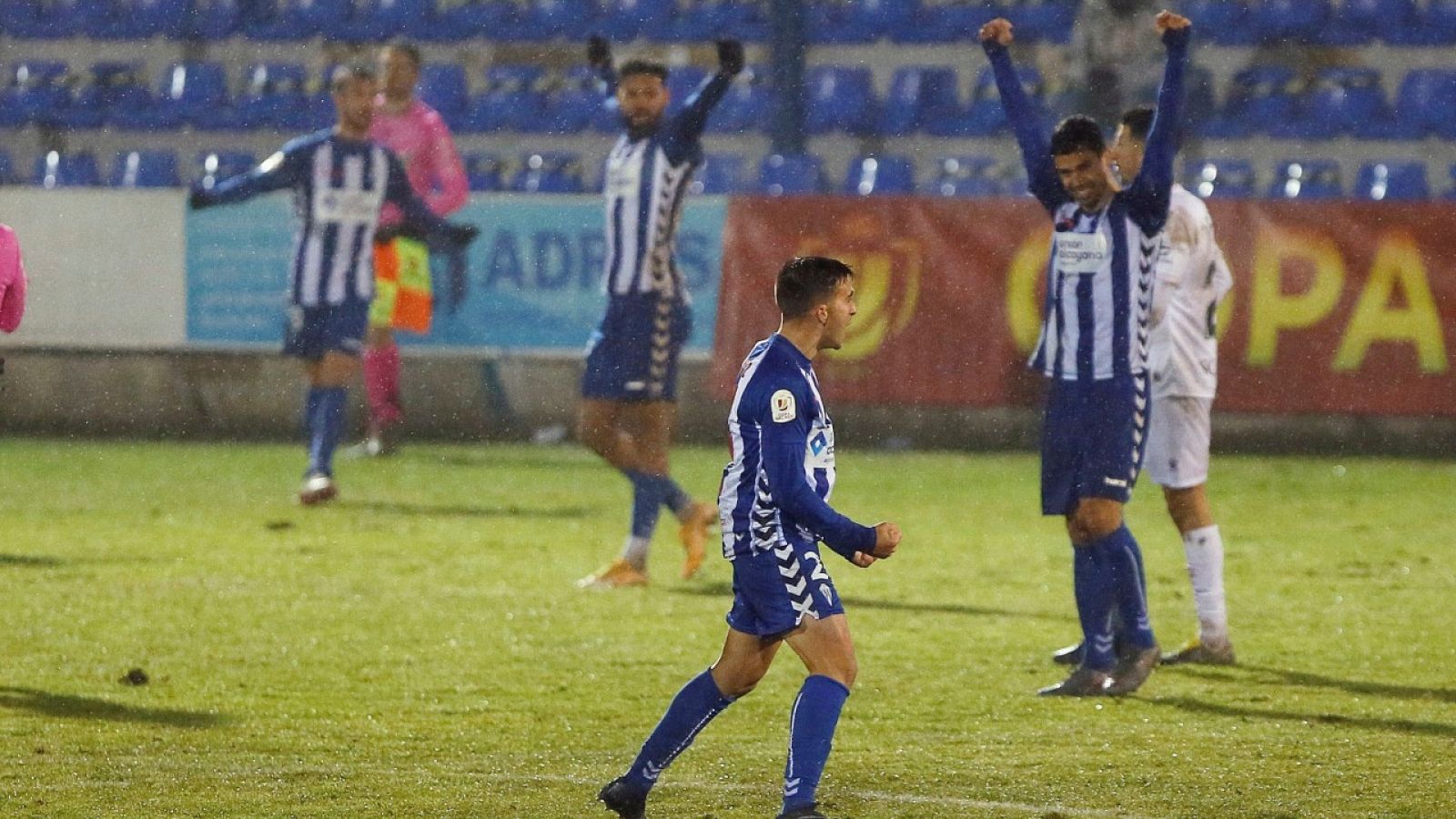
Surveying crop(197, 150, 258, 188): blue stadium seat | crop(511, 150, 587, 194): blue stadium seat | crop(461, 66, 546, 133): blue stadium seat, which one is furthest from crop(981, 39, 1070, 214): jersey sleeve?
crop(461, 66, 546, 133): blue stadium seat

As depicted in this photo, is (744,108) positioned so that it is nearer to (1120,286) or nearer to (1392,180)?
(1392,180)

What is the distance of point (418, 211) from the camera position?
13070 mm

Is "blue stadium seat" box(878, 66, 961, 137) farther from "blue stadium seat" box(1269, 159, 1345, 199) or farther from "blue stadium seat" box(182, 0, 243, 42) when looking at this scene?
"blue stadium seat" box(182, 0, 243, 42)

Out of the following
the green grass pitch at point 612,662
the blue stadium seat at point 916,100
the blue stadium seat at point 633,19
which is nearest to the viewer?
the green grass pitch at point 612,662

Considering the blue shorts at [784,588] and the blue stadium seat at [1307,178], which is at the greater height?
the blue stadium seat at [1307,178]

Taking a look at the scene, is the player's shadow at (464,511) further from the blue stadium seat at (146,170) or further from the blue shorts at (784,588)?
the blue stadium seat at (146,170)

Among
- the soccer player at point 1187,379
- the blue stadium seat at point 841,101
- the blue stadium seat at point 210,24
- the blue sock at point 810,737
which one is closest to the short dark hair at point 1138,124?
the soccer player at point 1187,379

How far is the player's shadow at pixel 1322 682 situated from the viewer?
6.91 m

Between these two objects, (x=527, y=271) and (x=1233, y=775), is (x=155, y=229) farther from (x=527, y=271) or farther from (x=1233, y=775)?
(x=1233, y=775)

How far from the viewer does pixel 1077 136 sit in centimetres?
678

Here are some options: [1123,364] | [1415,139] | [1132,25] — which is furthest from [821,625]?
[1415,139]

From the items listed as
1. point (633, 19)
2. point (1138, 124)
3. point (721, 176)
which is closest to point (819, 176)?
point (721, 176)

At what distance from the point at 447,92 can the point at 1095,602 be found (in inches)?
530

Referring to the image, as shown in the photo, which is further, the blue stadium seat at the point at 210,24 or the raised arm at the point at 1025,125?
the blue stadium seat at the point at 210,24
